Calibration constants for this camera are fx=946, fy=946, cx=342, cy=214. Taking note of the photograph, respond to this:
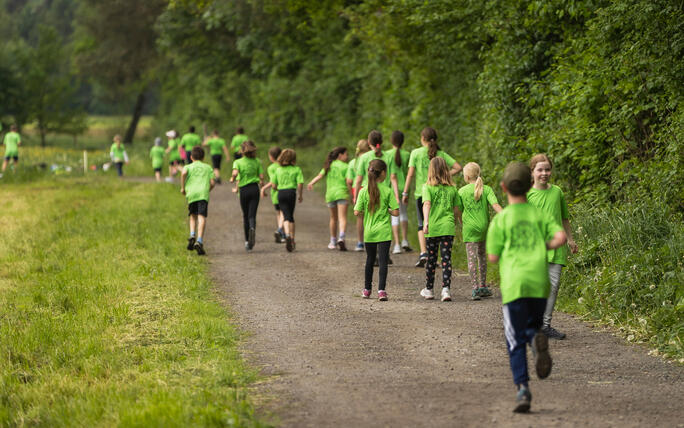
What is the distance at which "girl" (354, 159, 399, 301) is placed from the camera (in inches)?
416

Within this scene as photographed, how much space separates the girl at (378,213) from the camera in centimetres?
1055

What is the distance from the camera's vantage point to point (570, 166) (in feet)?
42.2

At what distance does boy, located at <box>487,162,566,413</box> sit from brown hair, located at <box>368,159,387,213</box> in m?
3.97

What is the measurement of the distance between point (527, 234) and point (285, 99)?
104 ft

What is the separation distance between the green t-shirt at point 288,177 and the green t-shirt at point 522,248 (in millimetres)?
8486

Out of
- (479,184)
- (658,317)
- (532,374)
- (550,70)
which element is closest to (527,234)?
(532,374)

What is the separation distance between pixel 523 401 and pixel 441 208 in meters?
4.59

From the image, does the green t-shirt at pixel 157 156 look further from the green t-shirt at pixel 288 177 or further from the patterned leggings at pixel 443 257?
the patterned leggings at pixel 443 257


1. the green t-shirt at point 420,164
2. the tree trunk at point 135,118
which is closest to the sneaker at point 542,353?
the green t-shirt at point 420,164

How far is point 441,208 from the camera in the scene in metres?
10.6

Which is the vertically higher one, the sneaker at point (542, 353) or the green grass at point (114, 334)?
the sneaker at point (542, 353)

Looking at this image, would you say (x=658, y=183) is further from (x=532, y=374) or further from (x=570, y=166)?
(x=532, y=374)

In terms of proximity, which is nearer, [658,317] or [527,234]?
[527,234]

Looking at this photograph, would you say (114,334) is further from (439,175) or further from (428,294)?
(439,175)
